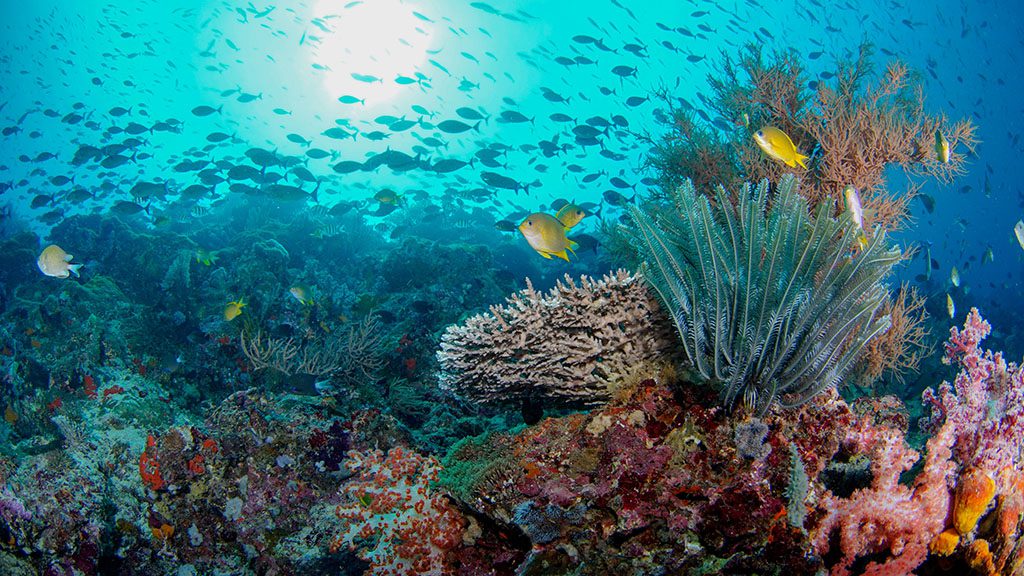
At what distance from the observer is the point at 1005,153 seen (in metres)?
82.7

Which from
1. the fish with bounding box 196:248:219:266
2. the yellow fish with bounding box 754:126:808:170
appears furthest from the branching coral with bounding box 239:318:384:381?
the yellow fish with bounding box 754:126:808:170

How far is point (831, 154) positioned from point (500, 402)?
439 centimetres

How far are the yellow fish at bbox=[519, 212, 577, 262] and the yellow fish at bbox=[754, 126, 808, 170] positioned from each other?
1.89 m

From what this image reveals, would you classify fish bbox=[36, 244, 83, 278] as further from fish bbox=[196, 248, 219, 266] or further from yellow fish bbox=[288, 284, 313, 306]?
fish bbox=[196, 248, 219, 266]

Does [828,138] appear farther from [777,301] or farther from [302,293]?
[302,293]

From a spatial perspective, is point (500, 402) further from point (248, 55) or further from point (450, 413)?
point (248, 55)

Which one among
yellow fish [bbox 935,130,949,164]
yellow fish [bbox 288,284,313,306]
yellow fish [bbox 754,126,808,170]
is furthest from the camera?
yellow fish [bbox 288,284,313,306]

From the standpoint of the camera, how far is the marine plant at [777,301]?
268 cm

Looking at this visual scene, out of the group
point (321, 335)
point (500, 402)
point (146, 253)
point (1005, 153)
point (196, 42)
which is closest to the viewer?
point (500, 402)

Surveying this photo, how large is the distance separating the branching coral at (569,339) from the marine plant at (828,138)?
2529mm

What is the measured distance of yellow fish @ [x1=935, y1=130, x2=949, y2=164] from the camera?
4.73 meters

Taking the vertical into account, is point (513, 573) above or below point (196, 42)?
above

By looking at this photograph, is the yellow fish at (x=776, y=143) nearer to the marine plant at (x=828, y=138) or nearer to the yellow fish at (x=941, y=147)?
the marine plant at (x=828, y=138)

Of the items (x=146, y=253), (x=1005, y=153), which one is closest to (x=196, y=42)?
(x=146, y=253)
